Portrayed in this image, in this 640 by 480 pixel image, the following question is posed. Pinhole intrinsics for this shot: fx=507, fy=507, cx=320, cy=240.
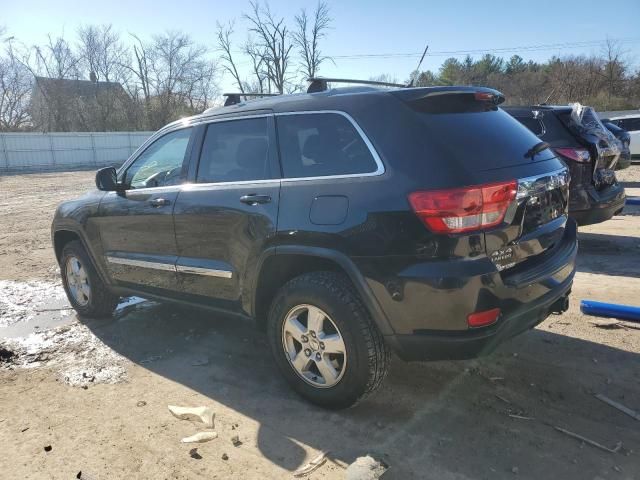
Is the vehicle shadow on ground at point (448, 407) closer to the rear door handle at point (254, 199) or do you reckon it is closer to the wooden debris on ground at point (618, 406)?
the wooden debris on ground at point (618, 406)

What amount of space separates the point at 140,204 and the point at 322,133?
1.88m

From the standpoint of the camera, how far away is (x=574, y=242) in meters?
3.42

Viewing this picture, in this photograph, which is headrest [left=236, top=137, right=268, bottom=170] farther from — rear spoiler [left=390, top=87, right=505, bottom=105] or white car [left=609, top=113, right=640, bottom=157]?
white car [left=609, top=113, right=640, bottom=157]

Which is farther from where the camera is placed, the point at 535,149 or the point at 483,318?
the point at 535,149

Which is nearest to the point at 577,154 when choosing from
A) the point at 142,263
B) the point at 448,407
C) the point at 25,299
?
the point at 448,407

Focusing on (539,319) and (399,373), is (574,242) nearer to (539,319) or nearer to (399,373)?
(539,319)

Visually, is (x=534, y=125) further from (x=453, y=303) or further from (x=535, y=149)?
(x=453, y=303)

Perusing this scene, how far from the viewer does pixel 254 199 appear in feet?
10.8

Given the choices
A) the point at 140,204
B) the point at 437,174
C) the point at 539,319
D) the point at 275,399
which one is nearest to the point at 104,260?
the point at 140,204

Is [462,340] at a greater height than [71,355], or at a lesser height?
greater

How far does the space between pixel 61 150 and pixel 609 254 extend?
1404 inches

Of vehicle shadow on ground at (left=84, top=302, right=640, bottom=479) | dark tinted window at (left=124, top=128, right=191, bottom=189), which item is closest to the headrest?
dark tinted window at (left=124, top=128, right=191, bottom=189)

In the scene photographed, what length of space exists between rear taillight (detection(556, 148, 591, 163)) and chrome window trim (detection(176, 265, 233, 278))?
453cm

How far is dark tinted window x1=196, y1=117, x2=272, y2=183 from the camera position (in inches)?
136
